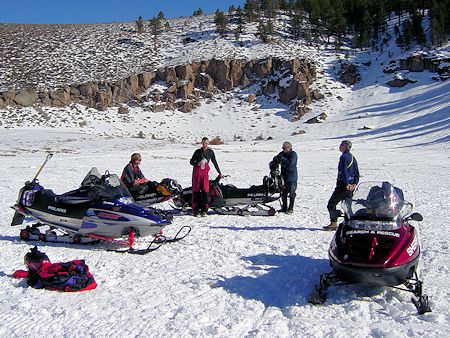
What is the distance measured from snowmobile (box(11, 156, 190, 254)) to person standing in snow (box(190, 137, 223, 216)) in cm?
211

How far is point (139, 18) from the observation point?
68.4 metres

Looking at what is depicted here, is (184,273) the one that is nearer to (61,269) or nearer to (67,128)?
(61,269)

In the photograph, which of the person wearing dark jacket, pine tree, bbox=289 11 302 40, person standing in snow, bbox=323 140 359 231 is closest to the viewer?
person standing in snow, bbox=323 140 359 231

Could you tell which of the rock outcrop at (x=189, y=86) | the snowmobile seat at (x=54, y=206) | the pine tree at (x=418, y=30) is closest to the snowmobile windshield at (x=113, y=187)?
the snowmobile seat at (x=54, y=206)

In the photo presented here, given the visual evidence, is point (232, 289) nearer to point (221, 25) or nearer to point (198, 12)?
point (221, 25)

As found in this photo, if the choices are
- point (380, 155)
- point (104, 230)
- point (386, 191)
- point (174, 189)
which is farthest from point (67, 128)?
point (386, 191)

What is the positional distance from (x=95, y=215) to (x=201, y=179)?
9.50 ft

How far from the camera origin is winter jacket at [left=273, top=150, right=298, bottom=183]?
8961 mm

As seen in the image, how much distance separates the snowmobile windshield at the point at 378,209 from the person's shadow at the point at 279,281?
3.13 ft

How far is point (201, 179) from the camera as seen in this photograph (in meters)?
9.01

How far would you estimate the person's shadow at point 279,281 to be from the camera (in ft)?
15.5

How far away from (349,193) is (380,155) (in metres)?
17.5

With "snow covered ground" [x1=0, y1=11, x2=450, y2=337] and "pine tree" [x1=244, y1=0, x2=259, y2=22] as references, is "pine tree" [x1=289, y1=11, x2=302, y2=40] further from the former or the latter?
"snow covered ground" [x1=0, y1=11, x2=450, y2=337]

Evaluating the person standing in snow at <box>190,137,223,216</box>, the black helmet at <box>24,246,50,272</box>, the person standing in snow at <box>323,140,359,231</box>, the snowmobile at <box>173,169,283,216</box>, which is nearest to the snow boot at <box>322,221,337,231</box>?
the person standing in snow at <box>323,140,359,231</box>
